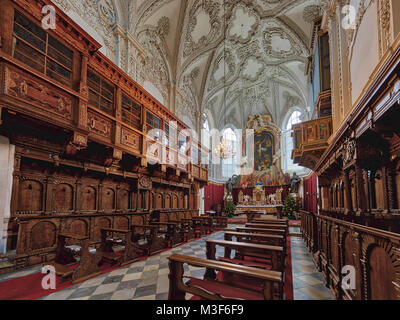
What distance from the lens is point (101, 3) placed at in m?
7.90

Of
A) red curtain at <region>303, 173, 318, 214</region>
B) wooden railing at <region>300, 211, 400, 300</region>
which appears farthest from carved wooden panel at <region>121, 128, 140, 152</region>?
red curtain at <region>303, 173, 318, 214</region>

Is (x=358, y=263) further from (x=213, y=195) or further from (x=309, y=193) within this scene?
(x=213, y=195)

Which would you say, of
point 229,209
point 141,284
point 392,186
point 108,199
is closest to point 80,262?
point 141,284

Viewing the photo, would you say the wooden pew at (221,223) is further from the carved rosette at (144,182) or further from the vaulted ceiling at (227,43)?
the vaulted ceiling at (227,43)

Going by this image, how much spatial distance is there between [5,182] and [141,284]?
3.57m

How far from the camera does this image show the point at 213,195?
18.7 meters

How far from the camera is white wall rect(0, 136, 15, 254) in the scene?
4258 millimetres

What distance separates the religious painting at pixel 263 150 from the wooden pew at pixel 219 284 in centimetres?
1875

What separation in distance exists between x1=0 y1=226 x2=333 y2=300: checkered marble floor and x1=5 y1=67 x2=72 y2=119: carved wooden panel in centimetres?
317

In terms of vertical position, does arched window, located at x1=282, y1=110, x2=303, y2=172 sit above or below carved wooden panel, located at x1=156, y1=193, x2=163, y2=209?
above

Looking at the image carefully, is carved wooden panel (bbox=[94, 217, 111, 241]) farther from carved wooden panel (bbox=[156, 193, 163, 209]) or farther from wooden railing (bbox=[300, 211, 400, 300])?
wooden railing (bbox=[300, 211, 400, 300])

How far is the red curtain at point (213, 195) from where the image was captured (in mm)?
17516
